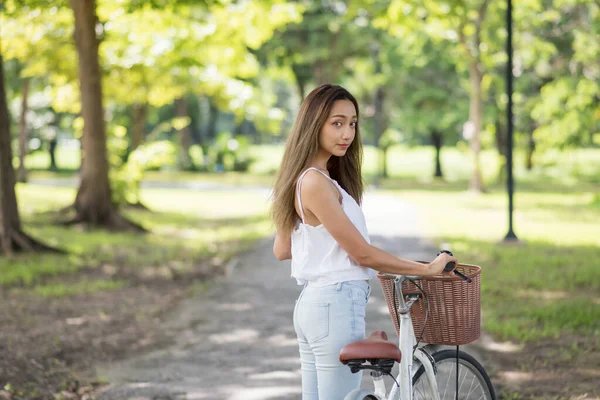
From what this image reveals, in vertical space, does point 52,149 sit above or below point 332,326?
below

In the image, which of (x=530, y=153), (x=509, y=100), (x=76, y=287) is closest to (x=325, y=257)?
(x=76, y=287)

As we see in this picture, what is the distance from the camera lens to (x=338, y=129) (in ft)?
11.7

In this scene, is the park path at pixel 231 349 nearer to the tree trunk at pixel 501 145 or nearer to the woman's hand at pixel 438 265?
the woman's hand at pixel 438 265

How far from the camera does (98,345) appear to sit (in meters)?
8.13

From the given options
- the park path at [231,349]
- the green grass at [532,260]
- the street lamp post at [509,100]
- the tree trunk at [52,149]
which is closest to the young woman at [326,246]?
the park path at [231,349]

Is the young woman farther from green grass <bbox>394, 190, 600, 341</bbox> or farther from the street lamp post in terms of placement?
the street lamp post

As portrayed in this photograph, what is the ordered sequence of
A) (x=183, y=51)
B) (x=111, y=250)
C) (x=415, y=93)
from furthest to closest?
1. (x=415, y=93)
2. (x=183, y=51)
3. (x=111, y=250)

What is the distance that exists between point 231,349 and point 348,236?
4.63 metres

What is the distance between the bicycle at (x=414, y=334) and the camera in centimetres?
334

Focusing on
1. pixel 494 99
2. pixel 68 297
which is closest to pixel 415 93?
pixel 494 99

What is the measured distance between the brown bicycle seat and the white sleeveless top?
0.27 metres

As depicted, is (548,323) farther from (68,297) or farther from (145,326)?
(68,297)

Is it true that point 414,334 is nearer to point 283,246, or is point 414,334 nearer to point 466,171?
point 283,246

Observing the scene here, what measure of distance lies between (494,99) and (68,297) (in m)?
32.3
